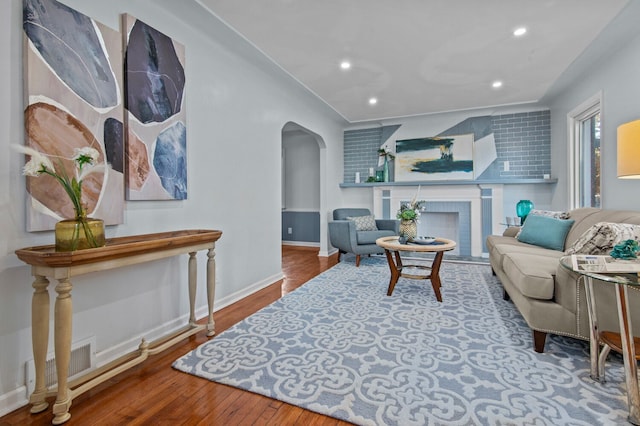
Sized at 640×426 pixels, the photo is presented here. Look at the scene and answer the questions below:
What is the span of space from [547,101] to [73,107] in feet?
19.2

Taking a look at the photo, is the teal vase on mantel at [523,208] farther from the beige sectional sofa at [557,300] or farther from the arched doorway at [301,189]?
the arched doorway at [301,189]

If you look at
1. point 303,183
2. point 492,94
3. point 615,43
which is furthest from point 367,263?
point 615,43

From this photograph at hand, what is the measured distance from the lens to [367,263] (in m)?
4.73

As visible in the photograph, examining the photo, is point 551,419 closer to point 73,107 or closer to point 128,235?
point 128,235

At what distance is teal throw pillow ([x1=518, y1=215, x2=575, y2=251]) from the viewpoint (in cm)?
303

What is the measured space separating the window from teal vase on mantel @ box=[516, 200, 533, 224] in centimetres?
53

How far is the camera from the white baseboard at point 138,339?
1490mm

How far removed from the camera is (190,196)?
256 cm

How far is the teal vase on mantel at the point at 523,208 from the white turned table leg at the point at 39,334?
545 cm

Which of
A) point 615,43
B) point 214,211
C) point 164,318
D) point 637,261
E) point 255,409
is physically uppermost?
point 615,43

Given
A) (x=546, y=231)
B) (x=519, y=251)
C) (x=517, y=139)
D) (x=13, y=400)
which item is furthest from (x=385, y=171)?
(x=13, y=400)

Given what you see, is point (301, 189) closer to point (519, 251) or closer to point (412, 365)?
point (519, 251)

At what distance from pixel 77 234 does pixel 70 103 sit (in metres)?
0.78

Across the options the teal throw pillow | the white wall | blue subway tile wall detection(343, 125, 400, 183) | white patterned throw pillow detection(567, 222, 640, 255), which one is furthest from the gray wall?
the white wall
